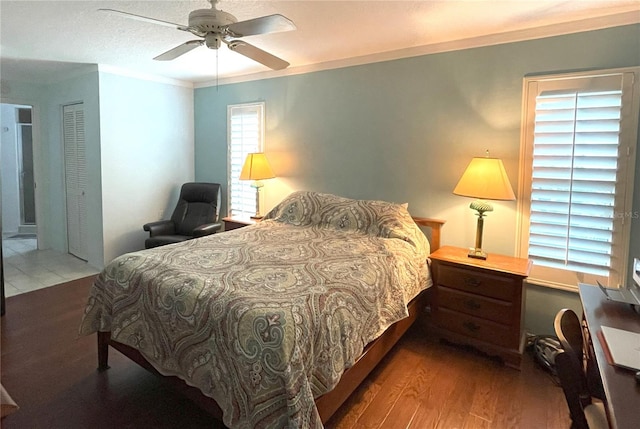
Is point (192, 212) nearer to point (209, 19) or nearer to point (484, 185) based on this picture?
point (209, 19)

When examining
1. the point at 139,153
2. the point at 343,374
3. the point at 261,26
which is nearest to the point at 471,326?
the point at 343,374

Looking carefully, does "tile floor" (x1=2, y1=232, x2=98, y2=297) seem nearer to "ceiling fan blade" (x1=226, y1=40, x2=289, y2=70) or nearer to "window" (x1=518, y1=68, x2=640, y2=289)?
"ceiling fan blade" (x1=226, y1=40, x2=289, y2=70)

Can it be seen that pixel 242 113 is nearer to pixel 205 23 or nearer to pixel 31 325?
pixel 205 23

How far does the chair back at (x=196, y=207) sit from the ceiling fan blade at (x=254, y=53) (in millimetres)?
2441

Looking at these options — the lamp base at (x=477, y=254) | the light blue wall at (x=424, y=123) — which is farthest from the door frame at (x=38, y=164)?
the lamp base at (x=477, y=254)

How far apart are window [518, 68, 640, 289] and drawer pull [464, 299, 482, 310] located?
0.58m

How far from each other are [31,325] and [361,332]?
2843 millimetres

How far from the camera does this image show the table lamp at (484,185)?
2578 millimetres

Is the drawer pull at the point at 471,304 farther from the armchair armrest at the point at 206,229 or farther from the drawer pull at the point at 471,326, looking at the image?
the armchair armrest at the point at 206,229

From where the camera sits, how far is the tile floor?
3913 mm

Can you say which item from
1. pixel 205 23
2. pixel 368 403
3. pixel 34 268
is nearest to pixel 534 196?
pixel 368 403

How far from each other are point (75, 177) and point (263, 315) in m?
4.51

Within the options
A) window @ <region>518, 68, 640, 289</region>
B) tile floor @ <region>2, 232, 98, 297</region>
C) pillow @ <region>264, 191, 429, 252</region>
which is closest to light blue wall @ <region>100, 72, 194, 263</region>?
tile floor @ <region>2, 232, 98, 297</region>

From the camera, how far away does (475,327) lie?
265cm
